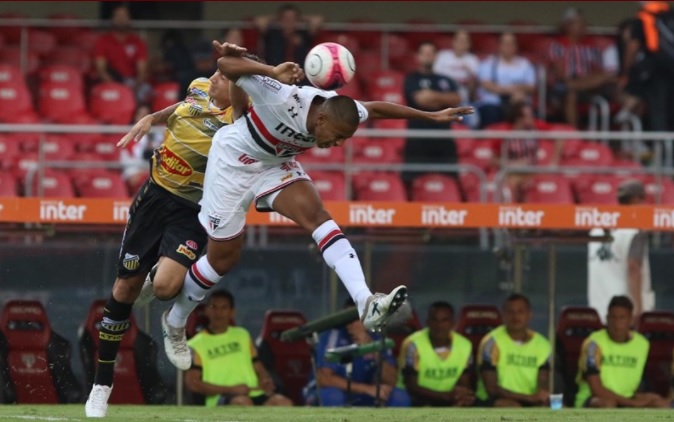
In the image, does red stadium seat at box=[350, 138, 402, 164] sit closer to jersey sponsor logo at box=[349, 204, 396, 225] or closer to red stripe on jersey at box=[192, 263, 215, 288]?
jersey sponsor logo at box=[349, 204, 396, 225]

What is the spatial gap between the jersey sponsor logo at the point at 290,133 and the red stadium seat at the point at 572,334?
210 inches

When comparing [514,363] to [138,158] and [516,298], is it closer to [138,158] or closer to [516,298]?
[516,298]

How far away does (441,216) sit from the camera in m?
13.7

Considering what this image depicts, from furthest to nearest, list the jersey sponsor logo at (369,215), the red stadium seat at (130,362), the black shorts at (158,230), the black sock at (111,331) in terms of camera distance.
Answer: the red stadium seat at (130,362) < the jersey sponsor logo at (369,215) < the black shorts at (158,230) < the black sock at (111,331)

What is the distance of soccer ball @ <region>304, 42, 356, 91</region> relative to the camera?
9.84 m

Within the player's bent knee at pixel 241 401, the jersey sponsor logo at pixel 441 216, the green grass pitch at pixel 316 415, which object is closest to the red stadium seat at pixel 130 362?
the player's bent knee at pixel 241 401

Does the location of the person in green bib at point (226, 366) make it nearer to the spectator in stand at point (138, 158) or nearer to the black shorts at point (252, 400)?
the black shorts at point (252, 400)

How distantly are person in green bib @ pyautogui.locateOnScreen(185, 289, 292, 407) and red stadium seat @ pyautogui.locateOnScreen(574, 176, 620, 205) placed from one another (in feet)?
14.0

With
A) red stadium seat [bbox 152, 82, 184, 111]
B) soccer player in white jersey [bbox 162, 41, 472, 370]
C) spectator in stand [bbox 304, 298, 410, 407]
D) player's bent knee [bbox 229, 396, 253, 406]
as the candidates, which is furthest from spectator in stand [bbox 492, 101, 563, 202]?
soccer player in white jersey [bbox 162, 41, 472, 370]

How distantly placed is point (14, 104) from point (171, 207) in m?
6.59

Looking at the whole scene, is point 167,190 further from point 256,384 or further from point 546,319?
point 546,319

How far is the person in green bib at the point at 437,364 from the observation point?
1407 centimetres

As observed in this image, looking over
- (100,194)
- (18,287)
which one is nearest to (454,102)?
(100,194)

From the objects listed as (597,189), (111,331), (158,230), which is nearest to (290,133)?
(158,230)
